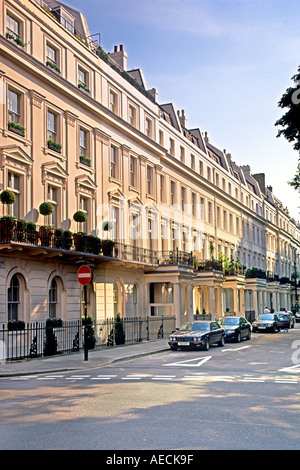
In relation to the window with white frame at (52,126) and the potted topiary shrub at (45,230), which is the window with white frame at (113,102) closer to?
the window with white frame at (52,126)

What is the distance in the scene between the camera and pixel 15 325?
66.7 feet

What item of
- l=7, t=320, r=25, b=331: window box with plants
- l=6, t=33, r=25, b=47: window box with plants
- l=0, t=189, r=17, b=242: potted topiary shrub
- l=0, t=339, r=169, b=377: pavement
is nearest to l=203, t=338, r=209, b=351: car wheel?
l=0, t=339, r=169, b=377: pavement

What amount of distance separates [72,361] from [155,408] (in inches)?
366

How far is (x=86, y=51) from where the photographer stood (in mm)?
28141

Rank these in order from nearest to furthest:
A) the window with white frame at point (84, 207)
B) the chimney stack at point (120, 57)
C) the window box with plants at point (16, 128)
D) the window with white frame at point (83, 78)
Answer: the window box with plants at point (16, 128) < the window with white frame at point (84, 207) < the window with white frame at point (83, 78) < the chimney stack at point (120, 57)

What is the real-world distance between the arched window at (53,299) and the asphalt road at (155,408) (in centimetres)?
782

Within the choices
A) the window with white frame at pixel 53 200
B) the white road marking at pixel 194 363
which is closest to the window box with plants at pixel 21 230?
the window with white frame at pixel 53 200

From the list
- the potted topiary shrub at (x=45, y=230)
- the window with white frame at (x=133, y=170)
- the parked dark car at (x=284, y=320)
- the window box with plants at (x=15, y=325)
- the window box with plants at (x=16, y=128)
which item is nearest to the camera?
the window box with plants at (x=15, y=325)

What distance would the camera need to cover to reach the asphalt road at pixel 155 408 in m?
7.14

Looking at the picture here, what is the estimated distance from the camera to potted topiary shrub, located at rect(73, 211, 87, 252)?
Answer: 24109 millimetres

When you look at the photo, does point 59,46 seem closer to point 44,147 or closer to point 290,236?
point 44,147

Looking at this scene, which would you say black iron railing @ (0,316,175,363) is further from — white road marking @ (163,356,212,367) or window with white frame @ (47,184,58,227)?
window with white frame @ (47,184,58,227)

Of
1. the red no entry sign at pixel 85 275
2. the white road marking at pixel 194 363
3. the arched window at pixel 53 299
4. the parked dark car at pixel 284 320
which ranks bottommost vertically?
the parked dark car at pixel 284 320

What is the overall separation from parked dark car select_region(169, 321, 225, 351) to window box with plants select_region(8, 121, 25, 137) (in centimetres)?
1081
